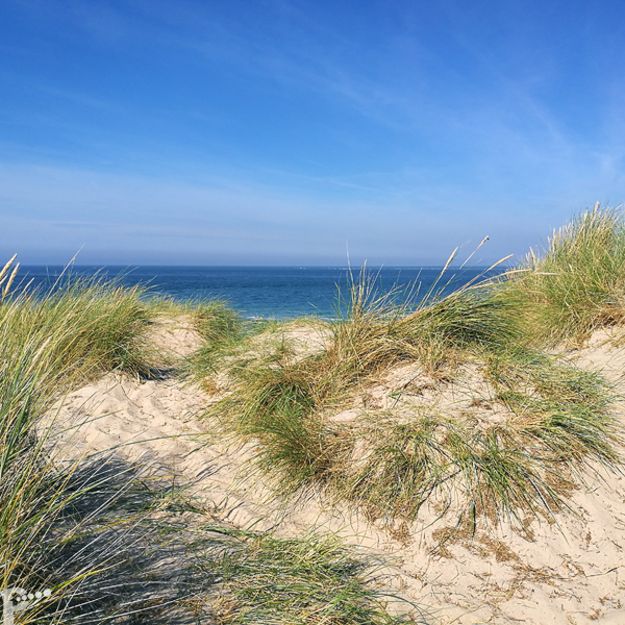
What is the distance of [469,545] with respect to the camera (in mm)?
2701

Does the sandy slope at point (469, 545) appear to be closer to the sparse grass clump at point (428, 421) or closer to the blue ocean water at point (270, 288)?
the sparse grass clump at point (428, 421)

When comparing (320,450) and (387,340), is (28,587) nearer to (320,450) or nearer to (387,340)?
(320,450)

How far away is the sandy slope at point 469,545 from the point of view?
2344mm

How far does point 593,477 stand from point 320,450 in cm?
165

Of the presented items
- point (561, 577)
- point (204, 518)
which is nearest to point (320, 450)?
point (204, 518)

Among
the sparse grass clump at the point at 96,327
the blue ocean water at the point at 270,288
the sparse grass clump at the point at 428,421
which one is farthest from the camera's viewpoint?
the blue ocean water at the point at 270,288

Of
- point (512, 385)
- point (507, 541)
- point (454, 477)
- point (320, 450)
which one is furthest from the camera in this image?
point (512, 385)

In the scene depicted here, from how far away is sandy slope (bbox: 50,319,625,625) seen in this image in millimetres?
2344

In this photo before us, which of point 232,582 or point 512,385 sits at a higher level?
point 512,385

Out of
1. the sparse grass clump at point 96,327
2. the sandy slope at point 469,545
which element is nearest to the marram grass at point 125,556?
the sandy slope at point 469,545

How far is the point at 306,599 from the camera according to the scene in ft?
6.88

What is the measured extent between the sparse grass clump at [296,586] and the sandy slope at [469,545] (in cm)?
26

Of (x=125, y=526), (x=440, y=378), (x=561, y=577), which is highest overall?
(x=440, y=378)

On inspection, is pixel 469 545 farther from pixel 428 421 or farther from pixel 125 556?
pixel 125 556
